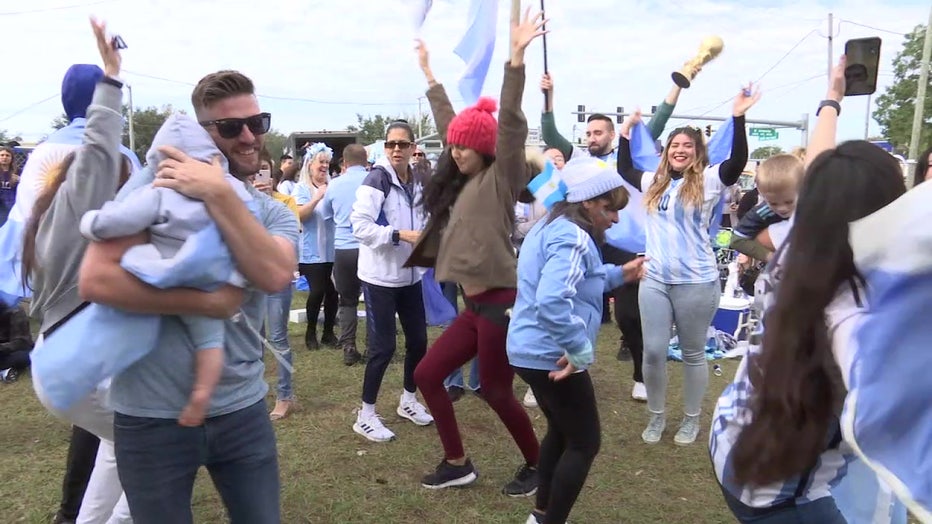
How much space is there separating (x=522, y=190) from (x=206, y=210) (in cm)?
208

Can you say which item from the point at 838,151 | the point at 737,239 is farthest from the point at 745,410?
the point at 737,239

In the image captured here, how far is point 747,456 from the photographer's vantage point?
1.65 m

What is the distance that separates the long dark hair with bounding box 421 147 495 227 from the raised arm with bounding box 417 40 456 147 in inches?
8.9

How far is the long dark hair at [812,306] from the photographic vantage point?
1.47 metres

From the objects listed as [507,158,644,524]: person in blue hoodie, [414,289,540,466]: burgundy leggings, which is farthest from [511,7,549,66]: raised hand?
[414,289,540,466]: burgundy leggings

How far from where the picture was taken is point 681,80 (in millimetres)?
4508

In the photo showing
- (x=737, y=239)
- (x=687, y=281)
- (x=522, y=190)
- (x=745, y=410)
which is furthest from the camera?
(x=687, y=281)

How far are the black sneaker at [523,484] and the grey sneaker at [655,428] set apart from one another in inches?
43.4

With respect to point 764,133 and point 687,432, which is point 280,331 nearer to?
point 687,432

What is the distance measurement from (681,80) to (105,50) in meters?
3.57

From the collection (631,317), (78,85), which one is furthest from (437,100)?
(631,317)

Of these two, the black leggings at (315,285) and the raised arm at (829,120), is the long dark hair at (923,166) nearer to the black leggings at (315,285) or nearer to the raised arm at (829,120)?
the raised arm at (829,120)

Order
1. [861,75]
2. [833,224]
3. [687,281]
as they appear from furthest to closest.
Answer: [687,281]
[861,75]
[833,224]

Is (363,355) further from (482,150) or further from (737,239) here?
(737,239)
